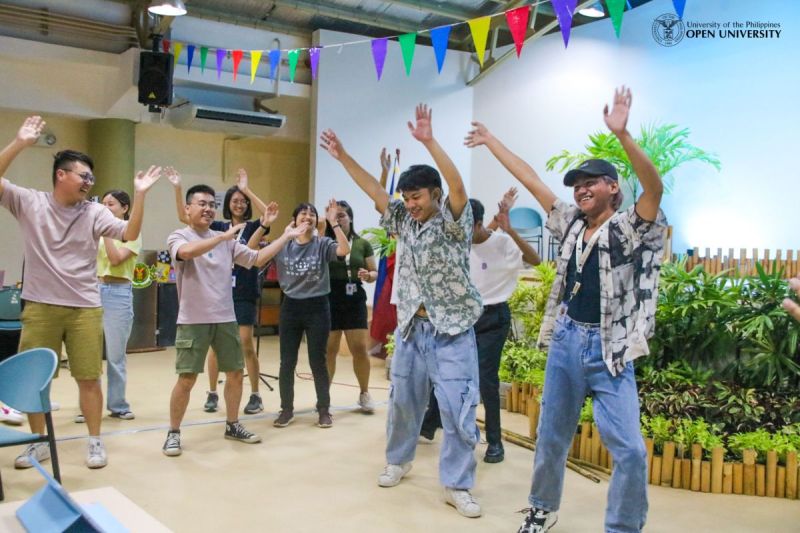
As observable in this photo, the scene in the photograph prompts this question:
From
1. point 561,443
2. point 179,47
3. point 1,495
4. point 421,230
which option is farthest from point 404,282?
point 179,47

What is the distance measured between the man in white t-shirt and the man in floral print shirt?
2.48ft

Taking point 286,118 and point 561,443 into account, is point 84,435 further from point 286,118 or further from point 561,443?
point 286,118

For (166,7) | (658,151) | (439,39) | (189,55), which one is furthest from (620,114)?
(189,55)

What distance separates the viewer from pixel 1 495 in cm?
349

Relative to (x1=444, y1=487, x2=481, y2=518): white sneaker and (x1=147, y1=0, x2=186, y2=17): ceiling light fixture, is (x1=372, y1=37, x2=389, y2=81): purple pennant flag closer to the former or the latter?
(x1=147, y1=0, x2=186, y2=17): ceiling light fixture

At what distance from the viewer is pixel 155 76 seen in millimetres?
7742

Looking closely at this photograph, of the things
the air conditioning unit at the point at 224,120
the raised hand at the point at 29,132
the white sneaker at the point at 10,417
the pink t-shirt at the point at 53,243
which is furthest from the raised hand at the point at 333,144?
the air conditioning unit at the point at 224,120

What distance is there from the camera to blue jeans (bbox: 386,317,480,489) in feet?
11.3

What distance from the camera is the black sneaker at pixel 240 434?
4.64 m

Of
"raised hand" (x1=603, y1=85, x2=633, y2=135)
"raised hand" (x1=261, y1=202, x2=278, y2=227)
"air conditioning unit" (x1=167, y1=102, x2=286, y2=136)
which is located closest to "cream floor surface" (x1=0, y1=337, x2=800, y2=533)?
"raised hand" (x1=261, y1=202, x2=278, y2=227)

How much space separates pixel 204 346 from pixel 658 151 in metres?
6.16

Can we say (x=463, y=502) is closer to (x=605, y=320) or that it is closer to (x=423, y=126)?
(x=605, y=320)

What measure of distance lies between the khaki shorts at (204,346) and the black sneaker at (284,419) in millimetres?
721

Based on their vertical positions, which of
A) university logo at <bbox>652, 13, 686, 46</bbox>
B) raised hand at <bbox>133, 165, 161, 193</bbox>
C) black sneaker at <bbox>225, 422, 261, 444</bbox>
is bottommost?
black sneaker at <bbox>225, 422, 261, 444</bbox>
